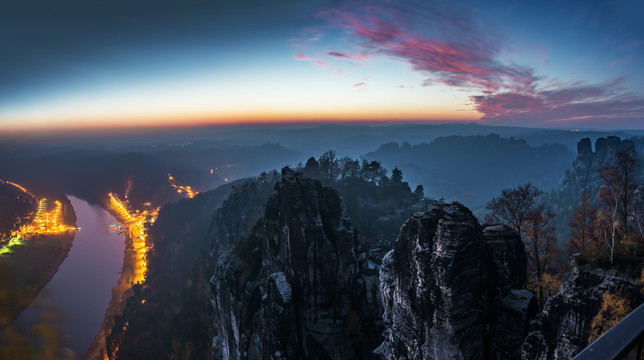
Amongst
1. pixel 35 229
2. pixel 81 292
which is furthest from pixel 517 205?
pixel 35 229

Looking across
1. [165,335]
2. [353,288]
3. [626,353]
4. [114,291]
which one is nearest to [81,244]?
[114,291]

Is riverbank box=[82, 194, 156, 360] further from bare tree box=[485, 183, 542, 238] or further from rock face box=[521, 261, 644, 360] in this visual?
rock face box=[521, 261, 644, 360]

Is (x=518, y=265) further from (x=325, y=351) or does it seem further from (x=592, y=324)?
(x=325, y=351)

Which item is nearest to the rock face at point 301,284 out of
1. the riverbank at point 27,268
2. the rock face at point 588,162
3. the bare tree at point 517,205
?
the bare tree at point 517,205

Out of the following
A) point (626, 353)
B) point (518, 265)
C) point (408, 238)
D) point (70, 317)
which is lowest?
point (70, 317)

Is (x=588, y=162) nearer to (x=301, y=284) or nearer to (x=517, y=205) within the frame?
(x=517, y=205)

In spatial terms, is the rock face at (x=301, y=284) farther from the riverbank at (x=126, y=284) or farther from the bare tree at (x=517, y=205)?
the riverbank at (x=126, y=284)

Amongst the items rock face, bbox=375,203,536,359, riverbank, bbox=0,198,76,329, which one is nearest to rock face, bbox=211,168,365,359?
rock face, bbox=375,203,536,359
